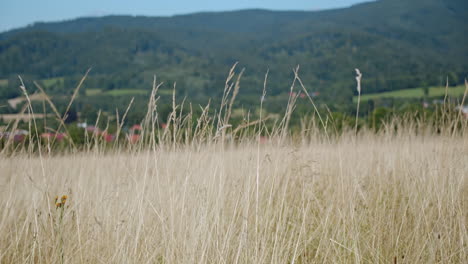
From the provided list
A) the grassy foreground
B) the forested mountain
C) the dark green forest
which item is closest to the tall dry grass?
the grassy foreground

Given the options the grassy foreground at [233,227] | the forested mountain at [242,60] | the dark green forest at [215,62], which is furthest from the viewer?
the forested mountain at [242,60]

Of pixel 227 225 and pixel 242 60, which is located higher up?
pixel 242 60

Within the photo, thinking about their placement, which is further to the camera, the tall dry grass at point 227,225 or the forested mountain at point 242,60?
the forested mountain at point 242,60

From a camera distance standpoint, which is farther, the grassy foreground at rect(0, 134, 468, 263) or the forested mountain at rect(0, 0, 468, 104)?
the forested mountain at rect(0, 0, 468, 104)

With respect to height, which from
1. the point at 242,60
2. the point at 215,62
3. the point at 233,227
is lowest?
the point at 215,62

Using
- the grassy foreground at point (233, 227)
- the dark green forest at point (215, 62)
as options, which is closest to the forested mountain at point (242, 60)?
the dark green forest at point (215, 62)

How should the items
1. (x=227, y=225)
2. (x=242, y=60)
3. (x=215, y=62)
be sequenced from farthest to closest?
(x=242, y=60)
(x=215, y=62)
(x=227, y=225)

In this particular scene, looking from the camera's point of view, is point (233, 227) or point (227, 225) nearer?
point (233, 227)

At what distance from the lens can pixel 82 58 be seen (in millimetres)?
75750

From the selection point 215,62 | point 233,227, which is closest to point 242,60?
point 215,62

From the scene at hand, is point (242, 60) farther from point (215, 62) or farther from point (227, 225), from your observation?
point (227, 225)

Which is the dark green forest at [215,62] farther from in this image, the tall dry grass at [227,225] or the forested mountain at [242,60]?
the tall dry grass at [227,225]

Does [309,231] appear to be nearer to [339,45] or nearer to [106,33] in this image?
[339,45]

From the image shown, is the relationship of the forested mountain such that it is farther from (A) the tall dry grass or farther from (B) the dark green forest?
(A) the tall dry grass
